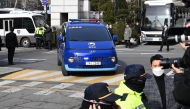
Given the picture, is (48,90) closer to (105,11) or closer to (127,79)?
(127,79)

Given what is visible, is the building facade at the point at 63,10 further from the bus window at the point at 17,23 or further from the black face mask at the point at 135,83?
the black face mask at the point at 135,83

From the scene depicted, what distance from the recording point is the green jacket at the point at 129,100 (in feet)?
12.3

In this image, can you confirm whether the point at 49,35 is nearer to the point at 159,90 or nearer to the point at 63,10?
the point at 63,10

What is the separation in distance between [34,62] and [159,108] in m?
14.5

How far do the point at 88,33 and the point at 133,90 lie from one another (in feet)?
34.7

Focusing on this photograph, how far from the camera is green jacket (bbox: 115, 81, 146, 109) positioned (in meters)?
3.76

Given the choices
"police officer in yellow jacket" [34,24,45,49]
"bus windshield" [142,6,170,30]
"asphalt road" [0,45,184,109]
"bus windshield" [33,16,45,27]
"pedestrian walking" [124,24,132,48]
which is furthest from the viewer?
"bus windshield" [142,6,170,30]

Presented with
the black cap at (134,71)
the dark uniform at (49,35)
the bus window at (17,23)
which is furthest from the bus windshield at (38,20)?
the black cap at (134,71)

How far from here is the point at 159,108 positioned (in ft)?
16.0

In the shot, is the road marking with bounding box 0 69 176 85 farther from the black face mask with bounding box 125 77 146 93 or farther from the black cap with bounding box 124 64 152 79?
the black face mask with bounding box 125 77 146 93

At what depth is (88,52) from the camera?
1358 centimetres

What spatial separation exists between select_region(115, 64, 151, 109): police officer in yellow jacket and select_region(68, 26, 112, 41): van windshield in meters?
10.0

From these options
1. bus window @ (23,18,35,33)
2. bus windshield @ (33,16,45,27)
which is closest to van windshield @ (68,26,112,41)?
bus window @ (23,18,35,33)

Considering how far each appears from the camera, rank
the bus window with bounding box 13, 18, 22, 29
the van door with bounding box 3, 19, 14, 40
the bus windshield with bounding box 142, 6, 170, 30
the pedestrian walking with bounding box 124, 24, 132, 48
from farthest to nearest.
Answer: the bus windshield with bounding box 142, 6, 170, 30
the van door with bounding box 3, 19, 14, 40
the bus window with bounding box 13, 18, 22, 29
the pedestrian walking with bounding box 124, 24, 132, 48
